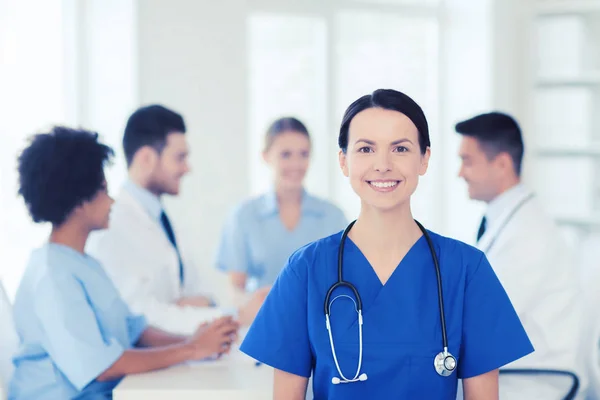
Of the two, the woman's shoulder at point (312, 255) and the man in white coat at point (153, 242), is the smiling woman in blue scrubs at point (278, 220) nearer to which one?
the man in white coat at point (153, 242)

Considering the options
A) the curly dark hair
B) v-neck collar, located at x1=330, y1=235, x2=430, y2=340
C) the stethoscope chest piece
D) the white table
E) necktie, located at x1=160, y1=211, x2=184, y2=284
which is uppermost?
the curly dark hair

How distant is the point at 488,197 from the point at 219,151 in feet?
6.36

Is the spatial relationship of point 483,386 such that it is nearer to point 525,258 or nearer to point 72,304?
point 525,258

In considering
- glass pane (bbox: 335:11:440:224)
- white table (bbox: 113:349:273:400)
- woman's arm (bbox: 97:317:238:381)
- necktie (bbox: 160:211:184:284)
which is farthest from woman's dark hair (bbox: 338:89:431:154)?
glass pane (bbox: 335:11:440:224)

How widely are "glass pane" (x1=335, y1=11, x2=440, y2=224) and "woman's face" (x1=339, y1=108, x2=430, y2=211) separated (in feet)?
10.5

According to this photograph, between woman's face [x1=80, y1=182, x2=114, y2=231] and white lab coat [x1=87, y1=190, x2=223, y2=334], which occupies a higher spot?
woman's face [x1=80, y1=182, x2=114, y2=231]

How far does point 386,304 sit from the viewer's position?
145cm

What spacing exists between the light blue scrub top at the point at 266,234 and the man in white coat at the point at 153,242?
0.88 ft

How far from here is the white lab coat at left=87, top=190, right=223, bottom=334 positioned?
228cm

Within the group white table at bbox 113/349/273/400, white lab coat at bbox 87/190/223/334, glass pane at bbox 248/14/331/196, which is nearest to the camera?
white table at bbox 113/349/273/400

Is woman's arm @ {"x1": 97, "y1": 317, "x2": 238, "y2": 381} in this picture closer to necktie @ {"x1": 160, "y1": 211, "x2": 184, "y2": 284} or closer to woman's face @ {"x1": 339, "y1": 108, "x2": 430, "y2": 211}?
necktie @ {"x1": 160, "y1": 211, "x2": 184, "y2": 284}

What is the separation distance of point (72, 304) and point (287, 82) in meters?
2.93

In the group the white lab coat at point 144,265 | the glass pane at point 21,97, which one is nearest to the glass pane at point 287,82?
the glass pane at point 21,97

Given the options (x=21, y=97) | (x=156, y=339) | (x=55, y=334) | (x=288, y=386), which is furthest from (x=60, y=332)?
(x=21, y=97)
